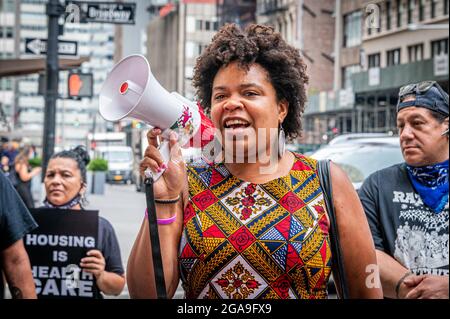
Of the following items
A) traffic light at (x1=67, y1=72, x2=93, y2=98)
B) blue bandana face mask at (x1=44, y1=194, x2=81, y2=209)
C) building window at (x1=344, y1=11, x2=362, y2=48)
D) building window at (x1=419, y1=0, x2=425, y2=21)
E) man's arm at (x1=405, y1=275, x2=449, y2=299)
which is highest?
building window at (x1=419, y1=0, x2=425, y2=21)

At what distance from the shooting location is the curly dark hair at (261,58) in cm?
284

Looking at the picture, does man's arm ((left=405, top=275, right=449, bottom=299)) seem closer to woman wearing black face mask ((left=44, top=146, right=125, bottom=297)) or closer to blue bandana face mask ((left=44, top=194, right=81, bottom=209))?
woman wearing black face mask ((left=44, top=146, right=125, bottom=297))

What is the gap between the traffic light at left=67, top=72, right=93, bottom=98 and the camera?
1218 centimetres

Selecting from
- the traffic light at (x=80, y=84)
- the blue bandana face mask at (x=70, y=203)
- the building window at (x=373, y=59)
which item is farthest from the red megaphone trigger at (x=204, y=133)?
the building window at (x=373, y=59)

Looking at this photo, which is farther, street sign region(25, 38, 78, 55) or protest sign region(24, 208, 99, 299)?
street sign region(25, 38, 78, 55)

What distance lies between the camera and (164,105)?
2.71 metres

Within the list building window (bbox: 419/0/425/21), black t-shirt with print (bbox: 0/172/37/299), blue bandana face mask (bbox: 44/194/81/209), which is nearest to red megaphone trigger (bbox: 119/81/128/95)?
black t-shirt with print (bbox: 0/172/37/299)

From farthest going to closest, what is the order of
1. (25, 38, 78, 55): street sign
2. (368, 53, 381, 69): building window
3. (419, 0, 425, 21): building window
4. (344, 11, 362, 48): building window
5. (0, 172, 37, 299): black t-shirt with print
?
(419, 0, 425, 21): building window, (368, 53, 381, 69): building window, (25, 38, 78, 55): street sign, (344, 11, 362, 48): building window, (0, 172, 37, 299): black t-shirt with print

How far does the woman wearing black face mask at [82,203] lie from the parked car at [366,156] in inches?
153

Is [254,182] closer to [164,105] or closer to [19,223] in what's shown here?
[164,105]

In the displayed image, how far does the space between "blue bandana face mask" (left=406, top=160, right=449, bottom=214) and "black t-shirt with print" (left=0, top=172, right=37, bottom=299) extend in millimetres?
1470

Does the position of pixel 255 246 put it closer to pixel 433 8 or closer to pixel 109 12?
pixel 109 12

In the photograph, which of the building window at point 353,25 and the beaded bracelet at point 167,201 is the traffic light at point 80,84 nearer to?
the building window at point 353,25
